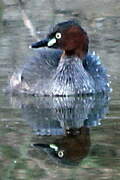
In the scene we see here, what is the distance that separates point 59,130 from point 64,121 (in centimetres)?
49

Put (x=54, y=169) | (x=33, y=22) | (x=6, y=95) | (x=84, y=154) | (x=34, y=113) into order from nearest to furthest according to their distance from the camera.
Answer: (x=54, y=169)
(x=84, y=154)
(x=34, y=113)
(x=6, y=95)
(x=33, y=22)

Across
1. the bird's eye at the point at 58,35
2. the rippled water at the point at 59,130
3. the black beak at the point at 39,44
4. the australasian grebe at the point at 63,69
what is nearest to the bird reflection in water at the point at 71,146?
the rippled water at the point at 59,130

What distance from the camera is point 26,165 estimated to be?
812cm

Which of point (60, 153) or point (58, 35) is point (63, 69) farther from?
point (60, 153)

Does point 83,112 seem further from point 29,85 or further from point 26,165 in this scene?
point 26,165

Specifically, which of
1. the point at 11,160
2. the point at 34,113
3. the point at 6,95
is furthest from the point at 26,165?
the point at 6,95

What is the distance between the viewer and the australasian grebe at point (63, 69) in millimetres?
11789

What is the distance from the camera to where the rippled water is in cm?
798

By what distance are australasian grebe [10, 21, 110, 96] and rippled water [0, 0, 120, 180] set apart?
0.25 meters

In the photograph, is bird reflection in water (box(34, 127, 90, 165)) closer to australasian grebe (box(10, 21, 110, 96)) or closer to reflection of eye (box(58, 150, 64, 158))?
reflection of eye (box(58, 150, 64, 158))

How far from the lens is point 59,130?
31.5ft

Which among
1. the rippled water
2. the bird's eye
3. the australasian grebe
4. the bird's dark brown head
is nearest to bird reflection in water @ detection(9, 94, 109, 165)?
the rippled water

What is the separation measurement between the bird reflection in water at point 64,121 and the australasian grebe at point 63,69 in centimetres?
23

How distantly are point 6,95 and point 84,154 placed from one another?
332 centimetres
